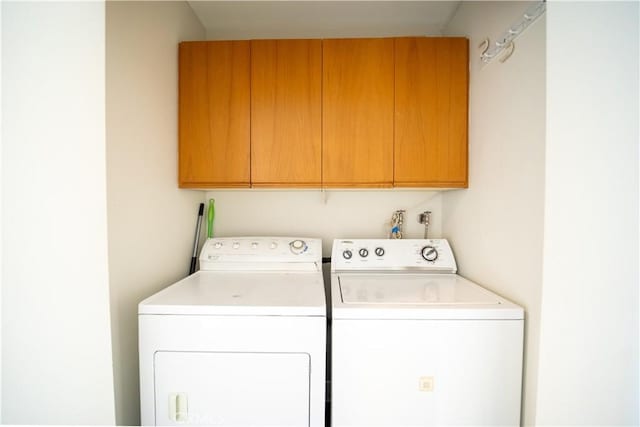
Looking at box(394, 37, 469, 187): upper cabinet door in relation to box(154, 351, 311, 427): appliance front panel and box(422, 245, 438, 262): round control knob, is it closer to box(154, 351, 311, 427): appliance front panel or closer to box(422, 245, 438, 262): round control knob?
box(422, 245, 438, 262): round control knob

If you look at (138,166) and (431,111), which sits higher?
(431,111)

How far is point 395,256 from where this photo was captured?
1.63 meters

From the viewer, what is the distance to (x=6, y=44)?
86cm

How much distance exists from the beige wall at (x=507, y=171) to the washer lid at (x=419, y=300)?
0.31 ft

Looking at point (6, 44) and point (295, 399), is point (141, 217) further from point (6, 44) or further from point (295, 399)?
point (295, 399)

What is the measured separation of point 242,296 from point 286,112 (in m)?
1.04

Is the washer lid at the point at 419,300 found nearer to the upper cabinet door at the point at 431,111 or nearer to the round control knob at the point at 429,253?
the round control knob at the point at 429,253

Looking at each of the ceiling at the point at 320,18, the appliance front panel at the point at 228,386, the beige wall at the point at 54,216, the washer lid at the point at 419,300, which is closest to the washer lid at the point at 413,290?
the washer lid at the point at 419,300

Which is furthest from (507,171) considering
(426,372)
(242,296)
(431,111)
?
(242,296)

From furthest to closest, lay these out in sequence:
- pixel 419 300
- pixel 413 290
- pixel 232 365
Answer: pixel 413 290 → pixel 419 300 → pixel 232 365

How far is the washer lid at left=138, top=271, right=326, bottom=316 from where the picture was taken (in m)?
1.00

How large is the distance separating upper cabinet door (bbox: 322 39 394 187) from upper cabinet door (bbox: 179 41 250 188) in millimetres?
481

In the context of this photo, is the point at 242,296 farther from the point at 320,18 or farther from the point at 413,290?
the point at 320,18

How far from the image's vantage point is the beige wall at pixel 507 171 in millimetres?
964
